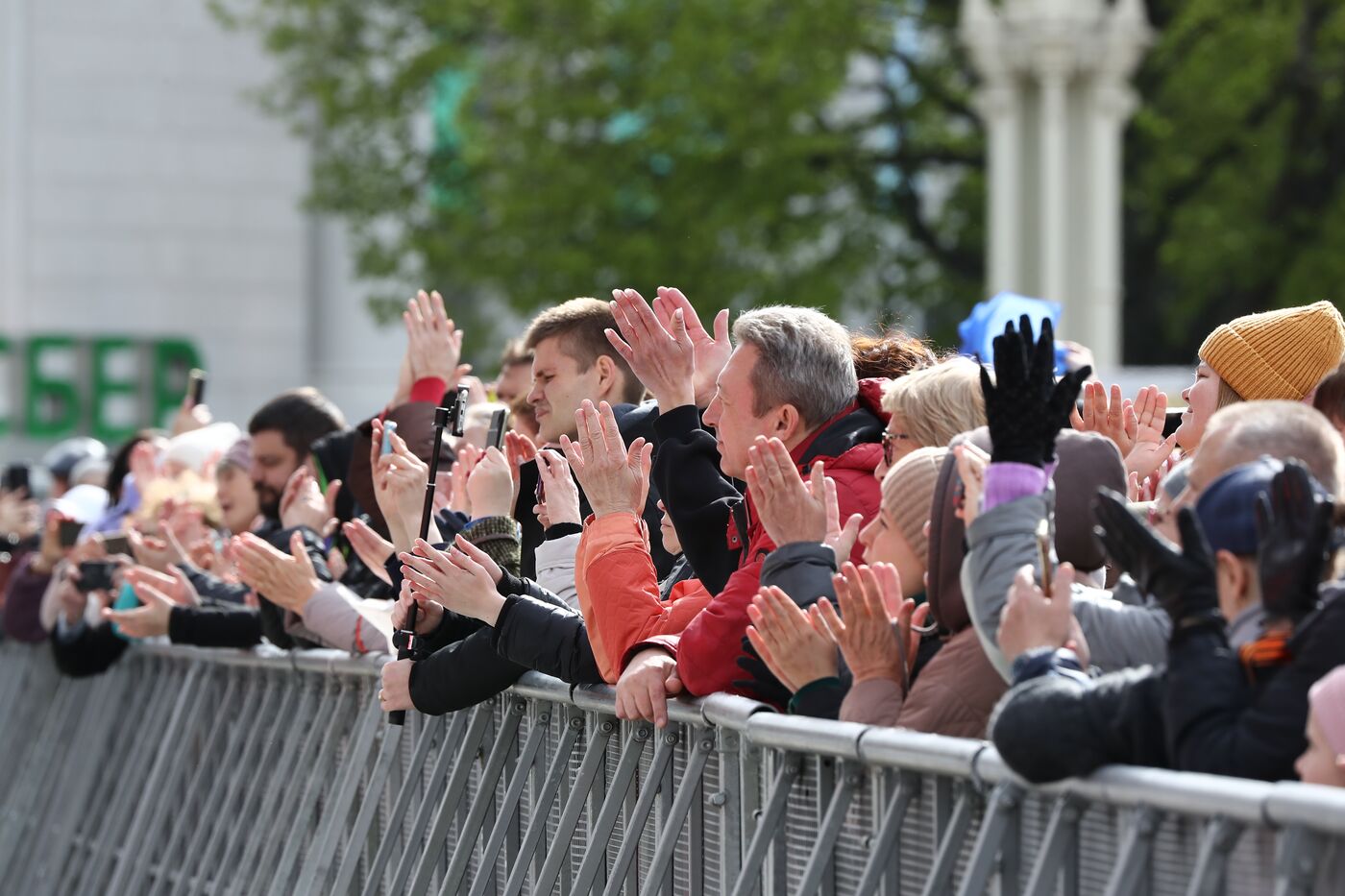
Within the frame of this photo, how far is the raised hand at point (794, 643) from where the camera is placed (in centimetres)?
434

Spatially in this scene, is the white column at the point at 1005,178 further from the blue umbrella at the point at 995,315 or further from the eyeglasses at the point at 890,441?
the eyeglasses at the point at 890,441

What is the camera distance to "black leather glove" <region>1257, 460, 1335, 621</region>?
11.0 feet

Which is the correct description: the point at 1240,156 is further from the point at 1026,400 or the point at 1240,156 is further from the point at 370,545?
the point at 1026,400

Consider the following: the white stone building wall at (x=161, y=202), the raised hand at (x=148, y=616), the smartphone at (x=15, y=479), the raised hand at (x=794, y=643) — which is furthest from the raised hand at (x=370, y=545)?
the white stone building wall at (x=161, y=202)

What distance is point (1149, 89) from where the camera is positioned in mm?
25375

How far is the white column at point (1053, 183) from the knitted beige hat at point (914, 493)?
58.6 feet

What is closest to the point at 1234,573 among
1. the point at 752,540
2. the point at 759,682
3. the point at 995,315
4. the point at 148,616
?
the point at 759,682

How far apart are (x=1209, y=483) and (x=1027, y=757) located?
1.60ft

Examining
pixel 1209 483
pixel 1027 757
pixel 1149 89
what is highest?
pixel 1149 89

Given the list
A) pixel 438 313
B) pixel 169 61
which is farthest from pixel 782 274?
pixel 438 313

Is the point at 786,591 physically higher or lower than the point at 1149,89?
lower

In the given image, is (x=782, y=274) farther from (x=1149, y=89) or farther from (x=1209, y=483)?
(x=1209, y=483)

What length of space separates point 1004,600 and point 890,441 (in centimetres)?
107

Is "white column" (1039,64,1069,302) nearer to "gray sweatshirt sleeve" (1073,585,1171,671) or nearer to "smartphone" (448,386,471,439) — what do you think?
"smartphone" (448,386,471,439)
